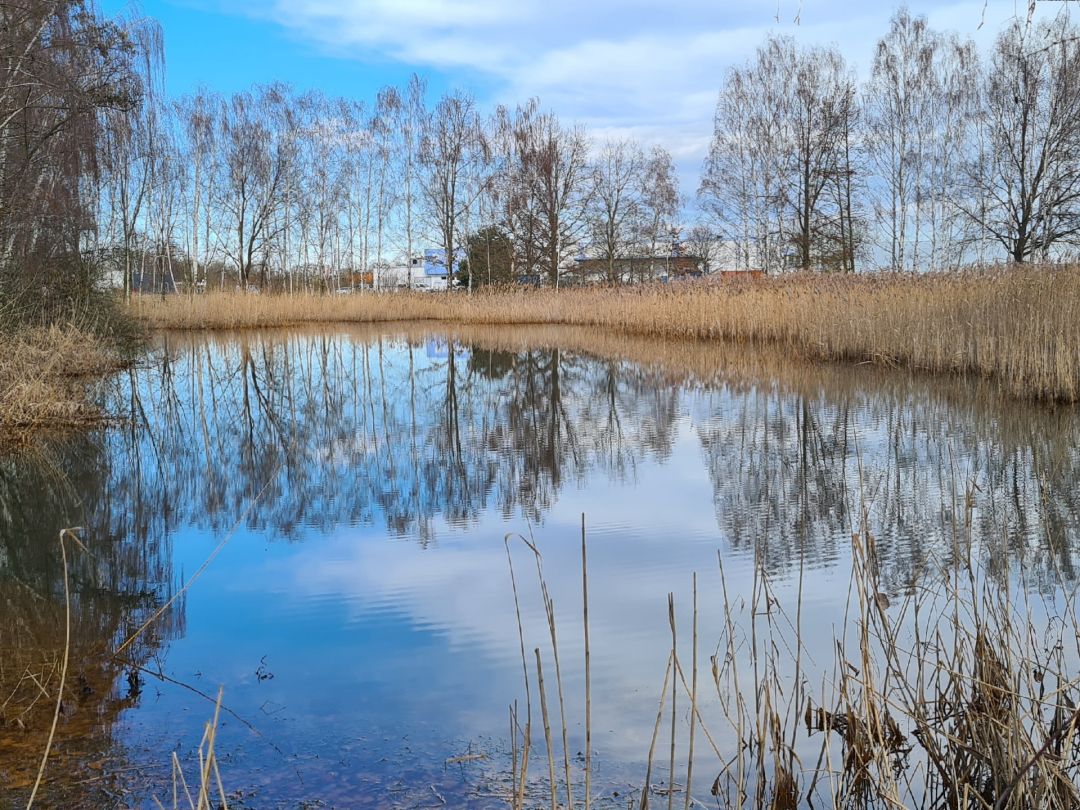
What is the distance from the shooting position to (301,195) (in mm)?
30812

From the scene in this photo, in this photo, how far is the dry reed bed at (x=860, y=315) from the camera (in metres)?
8.05

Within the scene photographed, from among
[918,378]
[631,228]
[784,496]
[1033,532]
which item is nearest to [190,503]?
[784,496]

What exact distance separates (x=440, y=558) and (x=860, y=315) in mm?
9247

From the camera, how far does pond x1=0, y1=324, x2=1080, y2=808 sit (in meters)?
2.46

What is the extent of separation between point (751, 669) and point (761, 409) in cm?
559

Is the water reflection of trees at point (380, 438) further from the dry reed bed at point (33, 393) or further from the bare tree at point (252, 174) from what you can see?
the bare tree at point (252, 174)

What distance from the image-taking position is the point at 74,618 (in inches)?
137

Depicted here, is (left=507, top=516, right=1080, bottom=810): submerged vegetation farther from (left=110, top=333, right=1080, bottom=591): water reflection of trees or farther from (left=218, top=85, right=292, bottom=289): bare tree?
(left=218, top=85, right=292, bottom=289): bare tree

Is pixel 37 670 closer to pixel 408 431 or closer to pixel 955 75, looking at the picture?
pixel 408 431

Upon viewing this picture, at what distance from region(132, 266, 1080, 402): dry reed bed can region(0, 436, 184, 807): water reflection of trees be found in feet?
22.6

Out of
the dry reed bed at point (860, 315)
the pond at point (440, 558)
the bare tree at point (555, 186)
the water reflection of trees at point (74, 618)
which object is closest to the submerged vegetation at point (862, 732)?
the pond at point (440, 558)

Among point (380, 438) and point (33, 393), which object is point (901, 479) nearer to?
point (380, 438)

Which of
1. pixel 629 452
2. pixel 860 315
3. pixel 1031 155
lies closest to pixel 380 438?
pixel 629 452

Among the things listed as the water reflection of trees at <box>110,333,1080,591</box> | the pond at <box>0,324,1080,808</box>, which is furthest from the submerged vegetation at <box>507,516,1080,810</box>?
the water reflection of trees at <box>110,333,1080,591</box>
